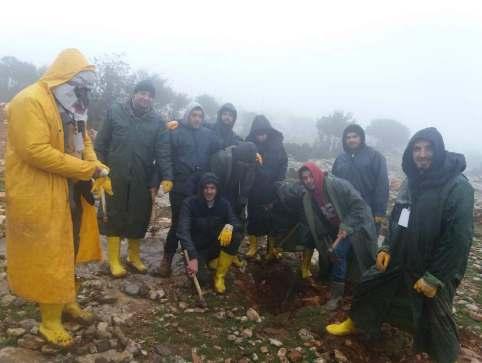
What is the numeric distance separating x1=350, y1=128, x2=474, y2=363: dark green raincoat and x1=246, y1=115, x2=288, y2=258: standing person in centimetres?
211

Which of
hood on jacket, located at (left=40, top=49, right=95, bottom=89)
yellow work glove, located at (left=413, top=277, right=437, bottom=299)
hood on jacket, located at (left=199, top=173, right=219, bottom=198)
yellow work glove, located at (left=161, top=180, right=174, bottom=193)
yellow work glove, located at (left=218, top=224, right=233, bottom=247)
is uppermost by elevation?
hood on jacket, located at (left=40, top=49, right=95, bottom=89)

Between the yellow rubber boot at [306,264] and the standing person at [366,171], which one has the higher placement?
the standing person at [366,171]

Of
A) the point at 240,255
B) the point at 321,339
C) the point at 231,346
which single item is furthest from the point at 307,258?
the point at 231,346

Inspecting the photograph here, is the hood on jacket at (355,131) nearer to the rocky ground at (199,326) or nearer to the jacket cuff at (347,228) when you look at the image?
the jacket cuff at (347,228)

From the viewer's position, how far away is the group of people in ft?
9.52

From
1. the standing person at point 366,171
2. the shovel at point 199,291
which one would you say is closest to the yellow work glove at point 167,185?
the shovel at point 199,291

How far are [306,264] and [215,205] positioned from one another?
148cm

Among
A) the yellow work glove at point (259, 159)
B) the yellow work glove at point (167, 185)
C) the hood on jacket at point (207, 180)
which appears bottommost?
the yellow work glove at point (167, 185)

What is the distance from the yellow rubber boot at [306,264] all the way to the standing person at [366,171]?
36.0 inches

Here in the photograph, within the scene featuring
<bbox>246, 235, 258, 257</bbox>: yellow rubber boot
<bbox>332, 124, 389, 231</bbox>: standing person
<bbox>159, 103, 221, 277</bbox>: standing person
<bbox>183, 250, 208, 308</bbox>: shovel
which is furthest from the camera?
<bbox>246, 235, 258, 257</bbox>: yellow rubber boot

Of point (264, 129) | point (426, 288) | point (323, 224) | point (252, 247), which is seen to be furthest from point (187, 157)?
point (426, 288)

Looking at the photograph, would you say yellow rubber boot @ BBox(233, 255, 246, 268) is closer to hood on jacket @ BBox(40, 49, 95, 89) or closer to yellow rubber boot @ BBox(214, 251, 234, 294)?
yellow rubber boot @ BBox(214, 251, 234, 294)

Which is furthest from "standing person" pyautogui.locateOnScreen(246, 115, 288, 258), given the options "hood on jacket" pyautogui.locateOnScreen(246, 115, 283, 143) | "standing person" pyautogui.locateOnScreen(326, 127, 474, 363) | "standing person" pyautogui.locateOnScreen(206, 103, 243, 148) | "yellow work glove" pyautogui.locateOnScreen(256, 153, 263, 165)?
"standing person" pyautogui.locateOnScreen(326, 127, 474, 363)

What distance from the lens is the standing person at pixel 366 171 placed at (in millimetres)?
5039
